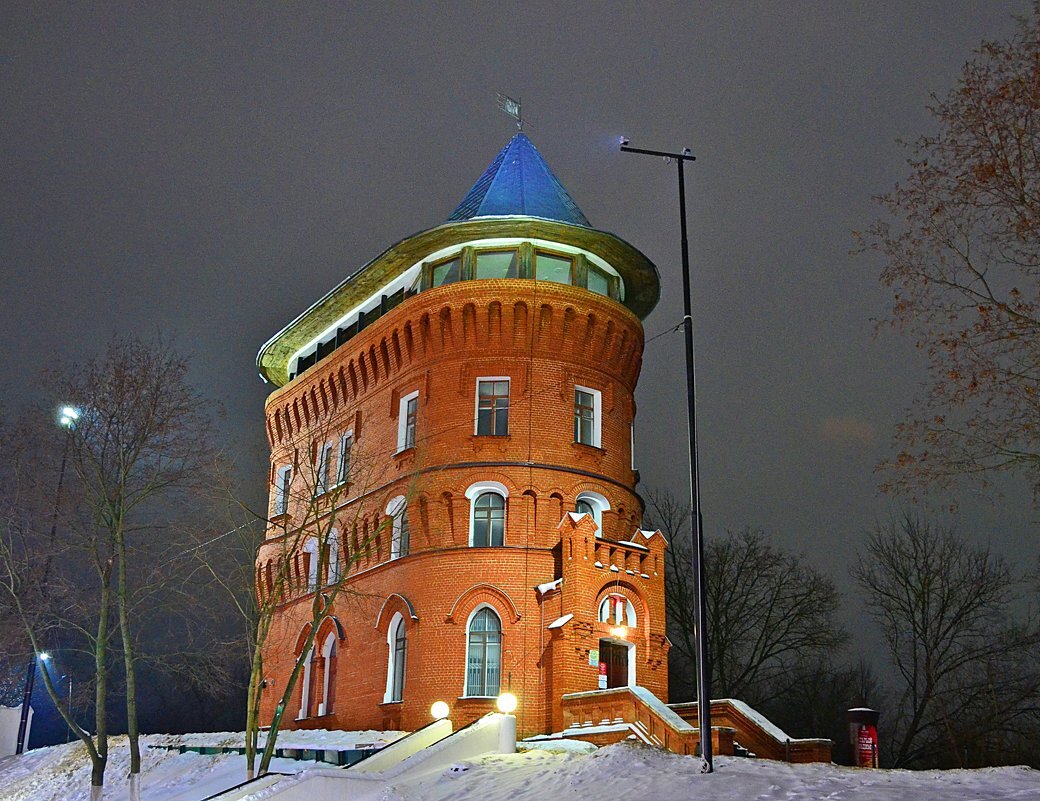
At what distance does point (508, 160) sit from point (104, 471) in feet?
55.4

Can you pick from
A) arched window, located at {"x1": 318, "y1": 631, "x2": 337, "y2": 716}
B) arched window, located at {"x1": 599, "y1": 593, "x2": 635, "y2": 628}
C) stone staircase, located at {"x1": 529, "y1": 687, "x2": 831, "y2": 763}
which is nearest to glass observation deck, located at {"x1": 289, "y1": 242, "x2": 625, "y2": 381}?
arched window, located at {"x1": 599, "y1": 593, "x2": 635, "y2": 628}

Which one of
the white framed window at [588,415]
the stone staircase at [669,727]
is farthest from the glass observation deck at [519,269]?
the stone staircase at [669,727]

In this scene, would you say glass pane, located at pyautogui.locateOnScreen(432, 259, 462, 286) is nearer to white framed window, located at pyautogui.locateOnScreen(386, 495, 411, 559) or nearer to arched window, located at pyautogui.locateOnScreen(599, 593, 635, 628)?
white framed window, located at pyautogui.locateOnScreen(386, 495, 411, 559)

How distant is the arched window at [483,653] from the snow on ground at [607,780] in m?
2.36

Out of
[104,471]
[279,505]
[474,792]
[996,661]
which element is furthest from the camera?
[996,661]

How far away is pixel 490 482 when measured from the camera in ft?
91.8

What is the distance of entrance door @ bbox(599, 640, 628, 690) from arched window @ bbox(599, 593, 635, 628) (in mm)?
568

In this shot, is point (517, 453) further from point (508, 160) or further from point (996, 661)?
point (996, 661)

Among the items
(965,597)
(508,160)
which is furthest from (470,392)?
(965,597)

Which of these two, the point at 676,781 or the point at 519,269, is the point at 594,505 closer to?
the point at 519,269

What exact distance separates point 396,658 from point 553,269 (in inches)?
437

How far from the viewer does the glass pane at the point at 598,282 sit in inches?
1211

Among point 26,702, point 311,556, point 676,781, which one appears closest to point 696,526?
point 676,781

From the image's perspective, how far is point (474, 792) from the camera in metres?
19.0
